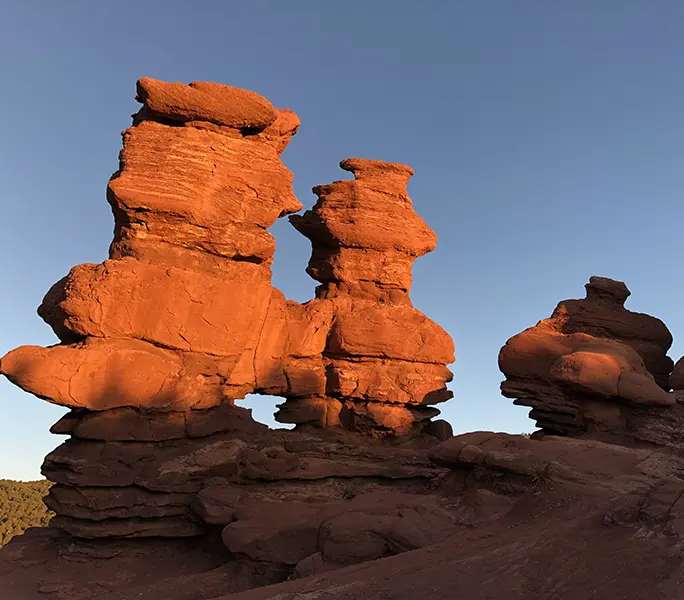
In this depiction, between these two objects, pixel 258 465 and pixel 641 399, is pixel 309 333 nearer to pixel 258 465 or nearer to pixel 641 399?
pixel 258 465

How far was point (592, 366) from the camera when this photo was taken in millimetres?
18234

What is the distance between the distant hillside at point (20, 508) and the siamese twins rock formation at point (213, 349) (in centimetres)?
3136

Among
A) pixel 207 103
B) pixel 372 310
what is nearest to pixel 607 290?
pixel 372 310

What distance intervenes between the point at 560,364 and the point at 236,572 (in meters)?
12.0

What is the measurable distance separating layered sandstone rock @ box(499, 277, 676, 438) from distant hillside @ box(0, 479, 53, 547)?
114 ft

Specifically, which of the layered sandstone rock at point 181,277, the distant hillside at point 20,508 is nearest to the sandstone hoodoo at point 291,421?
the layered sandstone rock at point 181,277

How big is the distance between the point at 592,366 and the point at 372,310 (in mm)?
7145

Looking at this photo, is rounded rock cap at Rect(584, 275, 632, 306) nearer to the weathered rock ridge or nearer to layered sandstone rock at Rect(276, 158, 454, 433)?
layered sandstone rock at Rect(276, 158, 454, 433)

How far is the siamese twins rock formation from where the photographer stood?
1375 centimetres

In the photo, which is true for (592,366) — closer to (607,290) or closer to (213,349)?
(607,290)

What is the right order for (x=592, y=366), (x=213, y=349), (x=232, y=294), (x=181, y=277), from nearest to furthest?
1. (x=181, y=277)
2. (x=213, y=349)
3. (x=232, y=294)
4. (x=592, y=366)

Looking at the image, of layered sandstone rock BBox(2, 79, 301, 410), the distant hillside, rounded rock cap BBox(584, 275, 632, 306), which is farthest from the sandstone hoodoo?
the distant hillside

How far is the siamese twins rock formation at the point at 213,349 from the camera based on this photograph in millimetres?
13750

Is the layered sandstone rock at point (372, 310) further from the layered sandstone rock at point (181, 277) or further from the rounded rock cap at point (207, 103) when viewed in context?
the rounded rock cap at point (207, 103)
